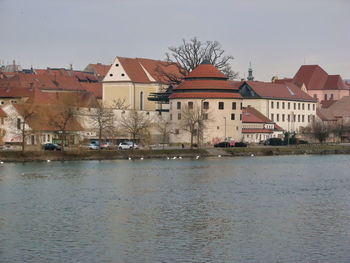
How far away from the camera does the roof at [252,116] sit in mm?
110956

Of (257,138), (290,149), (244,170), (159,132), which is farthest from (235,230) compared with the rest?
(257,138)

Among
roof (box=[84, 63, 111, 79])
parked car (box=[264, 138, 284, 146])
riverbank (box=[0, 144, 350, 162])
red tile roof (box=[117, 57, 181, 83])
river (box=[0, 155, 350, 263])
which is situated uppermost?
roof (box=[84, 63, 111, 79])

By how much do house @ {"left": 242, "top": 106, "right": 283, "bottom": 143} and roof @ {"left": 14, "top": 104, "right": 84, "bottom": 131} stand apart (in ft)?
111

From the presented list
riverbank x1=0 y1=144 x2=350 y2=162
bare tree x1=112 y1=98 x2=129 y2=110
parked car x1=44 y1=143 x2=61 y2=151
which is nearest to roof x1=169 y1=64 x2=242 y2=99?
bare tree x1=112 y1=98 x2=129 y2=110

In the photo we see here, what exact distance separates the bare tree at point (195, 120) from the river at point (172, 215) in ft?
90.4

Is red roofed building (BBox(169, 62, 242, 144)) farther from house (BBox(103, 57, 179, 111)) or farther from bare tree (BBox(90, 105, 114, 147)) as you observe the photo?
bare tree (BBox(90, 105, 114, 147))

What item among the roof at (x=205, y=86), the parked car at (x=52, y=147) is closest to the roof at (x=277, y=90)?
the roof at (x=205, y=86)

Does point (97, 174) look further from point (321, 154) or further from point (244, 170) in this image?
point (321, 154)

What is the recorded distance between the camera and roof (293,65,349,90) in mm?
180625

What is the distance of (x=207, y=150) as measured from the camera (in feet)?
278

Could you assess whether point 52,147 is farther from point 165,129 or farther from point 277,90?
point 277,90

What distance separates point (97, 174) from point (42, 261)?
32.4 meters

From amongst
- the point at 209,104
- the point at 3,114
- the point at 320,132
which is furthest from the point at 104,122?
the point at 320,132

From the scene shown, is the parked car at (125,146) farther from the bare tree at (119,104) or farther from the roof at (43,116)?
the bare tree at (119,104)
